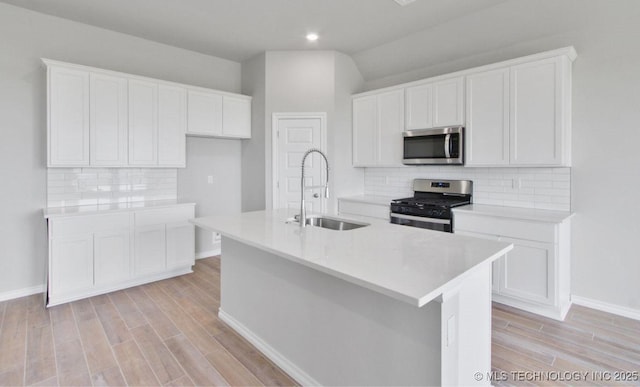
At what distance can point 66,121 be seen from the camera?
11.0 feet

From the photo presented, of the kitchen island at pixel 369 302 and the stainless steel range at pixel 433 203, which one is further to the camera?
the stainless steel range at pixel 433 203

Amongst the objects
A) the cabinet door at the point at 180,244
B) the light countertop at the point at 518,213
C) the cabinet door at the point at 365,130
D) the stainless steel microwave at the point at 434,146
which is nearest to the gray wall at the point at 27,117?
the cabinet door at the point at 180,244

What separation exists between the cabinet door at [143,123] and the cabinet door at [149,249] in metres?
0.80

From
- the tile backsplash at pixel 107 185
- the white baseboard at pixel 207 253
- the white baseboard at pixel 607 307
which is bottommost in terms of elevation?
the white baseboard at pixel 607 307

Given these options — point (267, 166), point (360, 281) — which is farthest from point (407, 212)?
point (360, 281)

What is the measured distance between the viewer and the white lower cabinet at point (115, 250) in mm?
3221

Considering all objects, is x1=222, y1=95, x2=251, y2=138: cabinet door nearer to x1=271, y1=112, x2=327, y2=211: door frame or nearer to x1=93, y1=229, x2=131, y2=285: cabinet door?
x1=271, y1=112, x2=327, y2=211: door frame

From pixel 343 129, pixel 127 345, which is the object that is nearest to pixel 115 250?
pixel 127 345

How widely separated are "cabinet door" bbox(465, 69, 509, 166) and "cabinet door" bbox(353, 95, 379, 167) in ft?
4.22

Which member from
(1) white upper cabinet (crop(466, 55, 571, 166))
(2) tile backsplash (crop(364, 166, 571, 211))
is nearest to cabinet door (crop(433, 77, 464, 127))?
(1) white upper cabinet (crop(466, 55, 571, 166))

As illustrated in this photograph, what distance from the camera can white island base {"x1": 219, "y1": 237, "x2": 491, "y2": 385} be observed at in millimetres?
1448

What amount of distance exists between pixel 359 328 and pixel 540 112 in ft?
8.93

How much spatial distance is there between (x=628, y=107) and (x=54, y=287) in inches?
217

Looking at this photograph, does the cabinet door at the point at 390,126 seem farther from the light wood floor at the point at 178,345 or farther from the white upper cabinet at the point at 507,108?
the light wood floor at the point at 178,345
